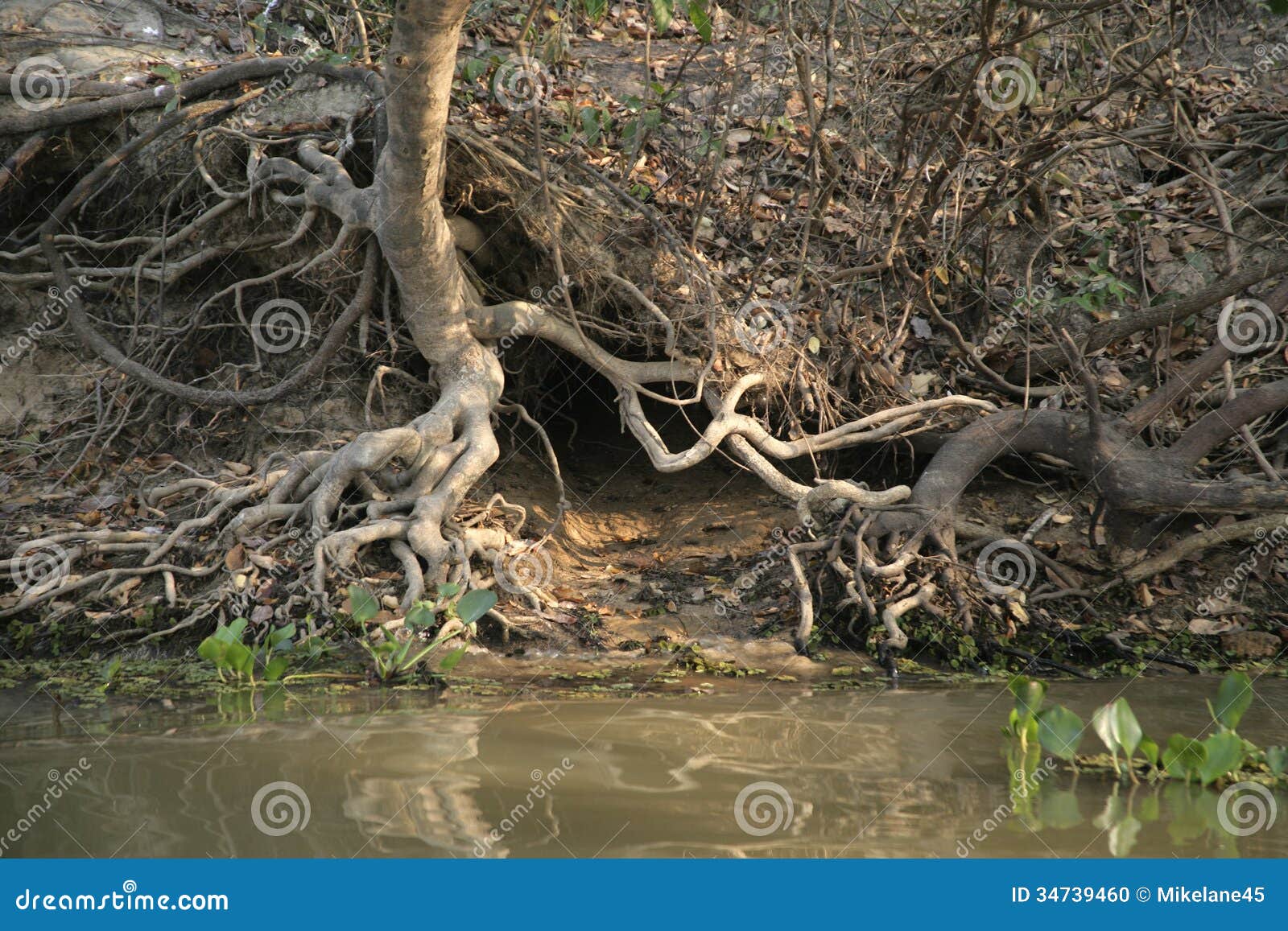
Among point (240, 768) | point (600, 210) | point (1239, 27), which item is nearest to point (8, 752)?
point (240, 768)

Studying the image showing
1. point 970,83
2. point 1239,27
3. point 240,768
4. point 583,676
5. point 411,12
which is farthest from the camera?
point 1239,27

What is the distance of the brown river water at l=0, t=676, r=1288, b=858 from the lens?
2.76 m

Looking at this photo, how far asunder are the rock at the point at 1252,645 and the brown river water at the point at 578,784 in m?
0.88

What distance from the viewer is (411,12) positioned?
12.9 ft

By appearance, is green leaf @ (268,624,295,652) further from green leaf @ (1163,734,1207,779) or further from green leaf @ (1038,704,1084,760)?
green leaf @ (1163,734,1207,779)

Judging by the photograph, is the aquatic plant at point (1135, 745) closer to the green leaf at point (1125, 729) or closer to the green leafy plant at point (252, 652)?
the green leaf at point (1125, 729)

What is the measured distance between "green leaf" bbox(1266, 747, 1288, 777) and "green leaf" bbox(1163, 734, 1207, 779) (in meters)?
0.21

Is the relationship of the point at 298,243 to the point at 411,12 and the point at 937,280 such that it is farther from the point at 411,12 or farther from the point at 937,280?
the point at 937,280

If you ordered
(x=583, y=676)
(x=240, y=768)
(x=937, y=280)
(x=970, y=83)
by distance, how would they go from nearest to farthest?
(x=240, y=768) → (x=583, y=676) → (x=970, y=83) → (x=937, y=280)

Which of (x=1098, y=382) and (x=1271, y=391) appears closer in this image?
(x=1271, y=391)

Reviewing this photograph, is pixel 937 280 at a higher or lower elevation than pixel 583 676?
higher

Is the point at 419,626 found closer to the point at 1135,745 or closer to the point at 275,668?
the point at 275,668

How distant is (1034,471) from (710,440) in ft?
6.83

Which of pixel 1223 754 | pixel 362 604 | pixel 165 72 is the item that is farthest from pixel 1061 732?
pixel 165 72
